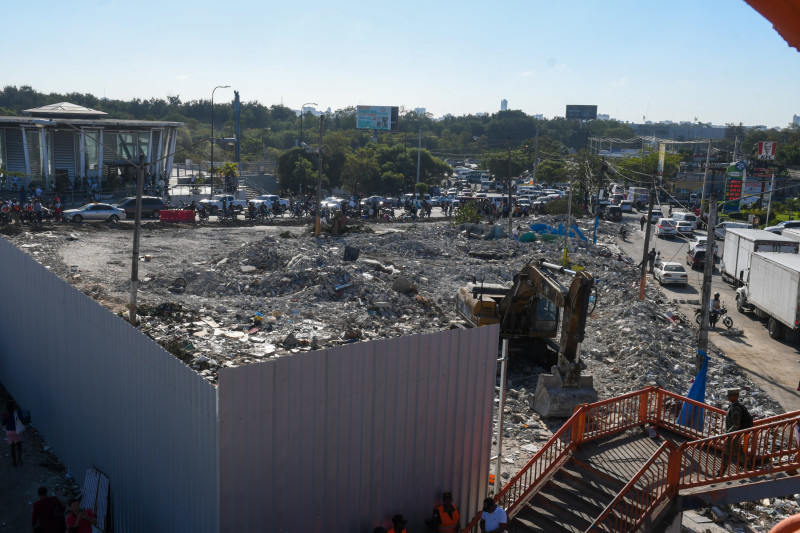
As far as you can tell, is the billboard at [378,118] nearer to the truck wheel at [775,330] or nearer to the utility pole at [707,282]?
the truck wheel at [775,330]

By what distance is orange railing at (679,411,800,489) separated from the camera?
23.3 ft

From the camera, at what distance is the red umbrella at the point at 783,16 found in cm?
243

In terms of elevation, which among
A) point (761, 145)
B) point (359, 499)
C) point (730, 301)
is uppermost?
point (761, 145)

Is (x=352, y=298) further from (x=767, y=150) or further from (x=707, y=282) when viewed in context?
(x=767, y=150)

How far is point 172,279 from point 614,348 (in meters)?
14.3

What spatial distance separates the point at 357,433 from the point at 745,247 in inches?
885

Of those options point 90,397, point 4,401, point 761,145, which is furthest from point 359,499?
point 761,145

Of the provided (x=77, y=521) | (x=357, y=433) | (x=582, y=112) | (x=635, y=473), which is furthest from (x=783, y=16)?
(x=582, y=112)

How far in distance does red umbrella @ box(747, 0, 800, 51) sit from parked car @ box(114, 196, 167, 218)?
42146mm

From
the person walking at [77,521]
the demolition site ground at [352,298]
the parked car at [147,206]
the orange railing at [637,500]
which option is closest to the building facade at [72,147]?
the parked car at [147,206]

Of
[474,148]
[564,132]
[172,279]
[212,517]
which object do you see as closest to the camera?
[212,517]

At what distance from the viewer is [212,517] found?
251 inches

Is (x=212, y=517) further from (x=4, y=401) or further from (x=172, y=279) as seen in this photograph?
(x=172, y=279)

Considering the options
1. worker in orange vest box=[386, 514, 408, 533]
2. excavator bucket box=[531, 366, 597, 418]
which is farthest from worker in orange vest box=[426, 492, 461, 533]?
excavator bucket box=[531, 366, 597, 418]
